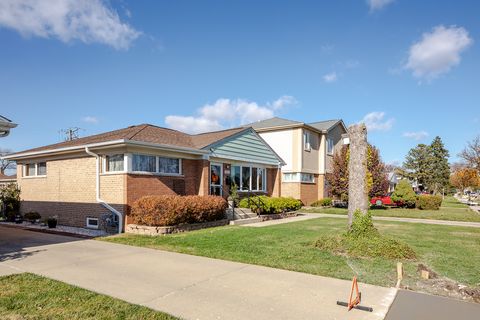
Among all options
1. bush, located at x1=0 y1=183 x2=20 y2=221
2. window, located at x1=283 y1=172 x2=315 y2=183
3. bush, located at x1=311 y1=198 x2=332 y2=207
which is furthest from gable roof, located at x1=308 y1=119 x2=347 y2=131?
bush, located at x1=0 y1=183 x2=20 y2=221

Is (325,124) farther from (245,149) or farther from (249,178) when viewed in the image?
(245,149)

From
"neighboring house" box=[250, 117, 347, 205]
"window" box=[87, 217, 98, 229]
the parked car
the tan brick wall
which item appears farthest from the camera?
the parked car

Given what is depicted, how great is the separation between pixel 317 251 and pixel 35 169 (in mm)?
15456

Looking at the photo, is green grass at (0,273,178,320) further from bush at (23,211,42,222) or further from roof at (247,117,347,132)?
roof at (247,117,347,132)

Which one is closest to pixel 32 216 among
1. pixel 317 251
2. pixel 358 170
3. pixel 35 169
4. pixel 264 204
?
pixel 35 169

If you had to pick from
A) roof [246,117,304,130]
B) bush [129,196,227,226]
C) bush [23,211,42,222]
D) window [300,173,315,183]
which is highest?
roof [246,117,304,130]

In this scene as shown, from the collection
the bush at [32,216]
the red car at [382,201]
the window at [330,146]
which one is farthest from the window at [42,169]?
the red car at [382,201]

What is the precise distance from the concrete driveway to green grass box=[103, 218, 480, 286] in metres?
0.65

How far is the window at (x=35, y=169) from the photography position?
16.9 meters

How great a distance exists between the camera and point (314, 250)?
9.16 meters

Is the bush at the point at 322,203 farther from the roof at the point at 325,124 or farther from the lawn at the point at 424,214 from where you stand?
the roof at the point at 325,124

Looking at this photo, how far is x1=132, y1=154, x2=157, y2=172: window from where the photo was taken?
13.4 meters

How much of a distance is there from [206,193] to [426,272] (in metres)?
11.4

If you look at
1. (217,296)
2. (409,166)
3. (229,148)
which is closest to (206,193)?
(229,148)
